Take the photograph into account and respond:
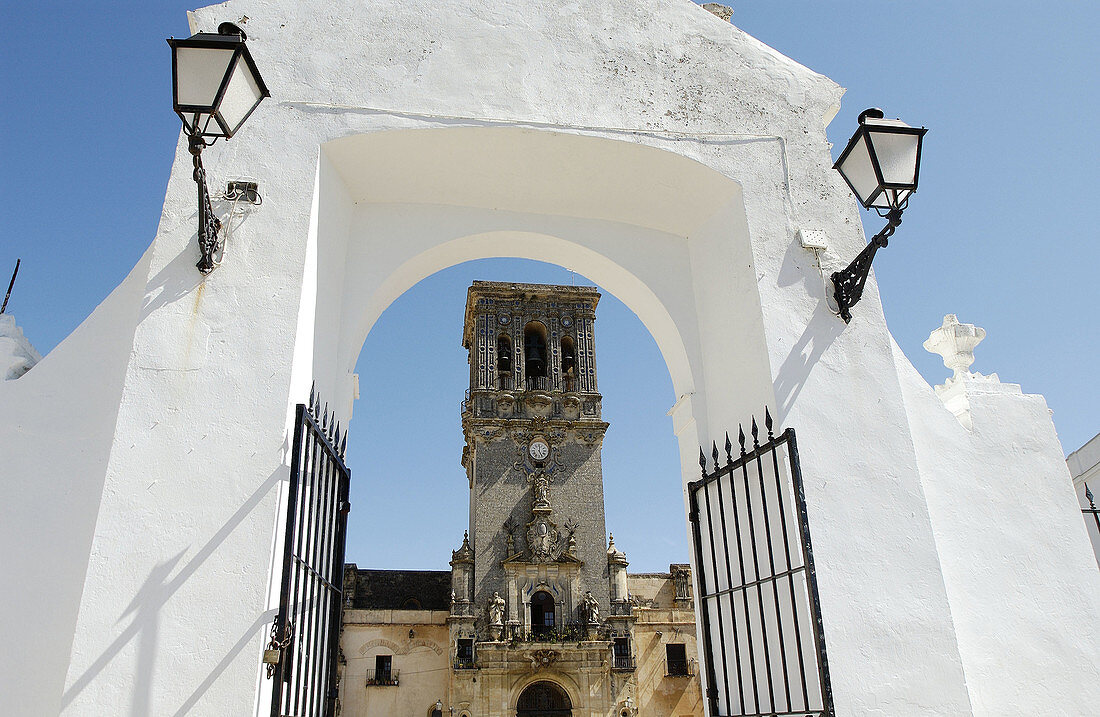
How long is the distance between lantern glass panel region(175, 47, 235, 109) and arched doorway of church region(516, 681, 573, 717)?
26.5 meters

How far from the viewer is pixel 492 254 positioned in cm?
514

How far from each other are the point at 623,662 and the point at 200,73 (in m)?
27.4

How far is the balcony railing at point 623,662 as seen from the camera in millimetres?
27781

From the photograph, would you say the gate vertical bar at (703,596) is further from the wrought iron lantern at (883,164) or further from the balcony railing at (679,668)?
the balcony railing at (679,668)

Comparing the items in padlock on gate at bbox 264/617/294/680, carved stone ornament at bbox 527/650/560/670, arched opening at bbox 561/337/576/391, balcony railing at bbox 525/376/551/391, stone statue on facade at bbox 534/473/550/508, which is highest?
arched opening at bbox 561/337/576/391

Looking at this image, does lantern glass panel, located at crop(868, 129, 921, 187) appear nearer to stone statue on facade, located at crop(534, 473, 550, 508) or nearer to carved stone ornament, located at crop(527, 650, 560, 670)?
carved stone ornament, located at crop(527, 650, 560, 670)

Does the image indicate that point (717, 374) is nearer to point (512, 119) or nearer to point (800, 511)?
point (800, 511)

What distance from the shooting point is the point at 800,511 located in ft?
12.0

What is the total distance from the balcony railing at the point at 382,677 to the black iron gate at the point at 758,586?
85.0ft

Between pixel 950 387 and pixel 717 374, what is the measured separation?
123cm

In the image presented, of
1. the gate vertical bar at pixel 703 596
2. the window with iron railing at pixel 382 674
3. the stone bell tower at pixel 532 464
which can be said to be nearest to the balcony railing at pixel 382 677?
the window with iron railing at pixel 382 674

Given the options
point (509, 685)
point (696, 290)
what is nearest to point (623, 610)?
point (509, 685)

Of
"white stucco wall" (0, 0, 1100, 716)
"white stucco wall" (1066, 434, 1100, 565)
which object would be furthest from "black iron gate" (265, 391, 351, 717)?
"white stucco wall" (1066, 434, 1100, 565)

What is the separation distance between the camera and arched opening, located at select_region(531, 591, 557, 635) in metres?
28.5
